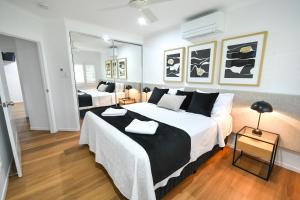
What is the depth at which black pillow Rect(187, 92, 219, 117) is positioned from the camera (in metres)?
2.29

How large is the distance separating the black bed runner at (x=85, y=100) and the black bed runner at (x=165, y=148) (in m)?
2.07

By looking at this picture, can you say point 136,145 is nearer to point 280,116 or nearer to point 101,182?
point 101,182

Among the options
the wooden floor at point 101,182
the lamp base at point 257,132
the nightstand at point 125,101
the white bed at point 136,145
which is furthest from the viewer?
the nightstand at point 125,101

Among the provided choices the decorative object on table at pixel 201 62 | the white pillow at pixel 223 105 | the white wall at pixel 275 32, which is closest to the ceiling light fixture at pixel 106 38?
the decorative object on table at pixel 201 62

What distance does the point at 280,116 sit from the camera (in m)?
1.97

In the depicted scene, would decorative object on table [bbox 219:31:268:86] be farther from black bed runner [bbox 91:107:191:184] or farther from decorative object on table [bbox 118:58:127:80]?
decorative object on table [bbox 118:58:127:80]

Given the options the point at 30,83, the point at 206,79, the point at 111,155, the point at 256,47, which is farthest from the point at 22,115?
the point at 256,47

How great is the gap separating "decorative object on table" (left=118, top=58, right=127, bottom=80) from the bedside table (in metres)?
3.18

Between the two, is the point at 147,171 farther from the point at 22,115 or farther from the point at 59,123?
the point at 22,115

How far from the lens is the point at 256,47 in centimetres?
209

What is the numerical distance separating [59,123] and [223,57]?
12.5ft

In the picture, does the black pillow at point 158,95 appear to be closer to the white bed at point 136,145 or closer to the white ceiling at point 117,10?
the white bed at point 136,145

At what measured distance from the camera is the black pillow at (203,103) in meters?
2.29

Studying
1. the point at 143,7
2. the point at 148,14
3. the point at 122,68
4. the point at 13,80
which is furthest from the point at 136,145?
the point at 13,80
